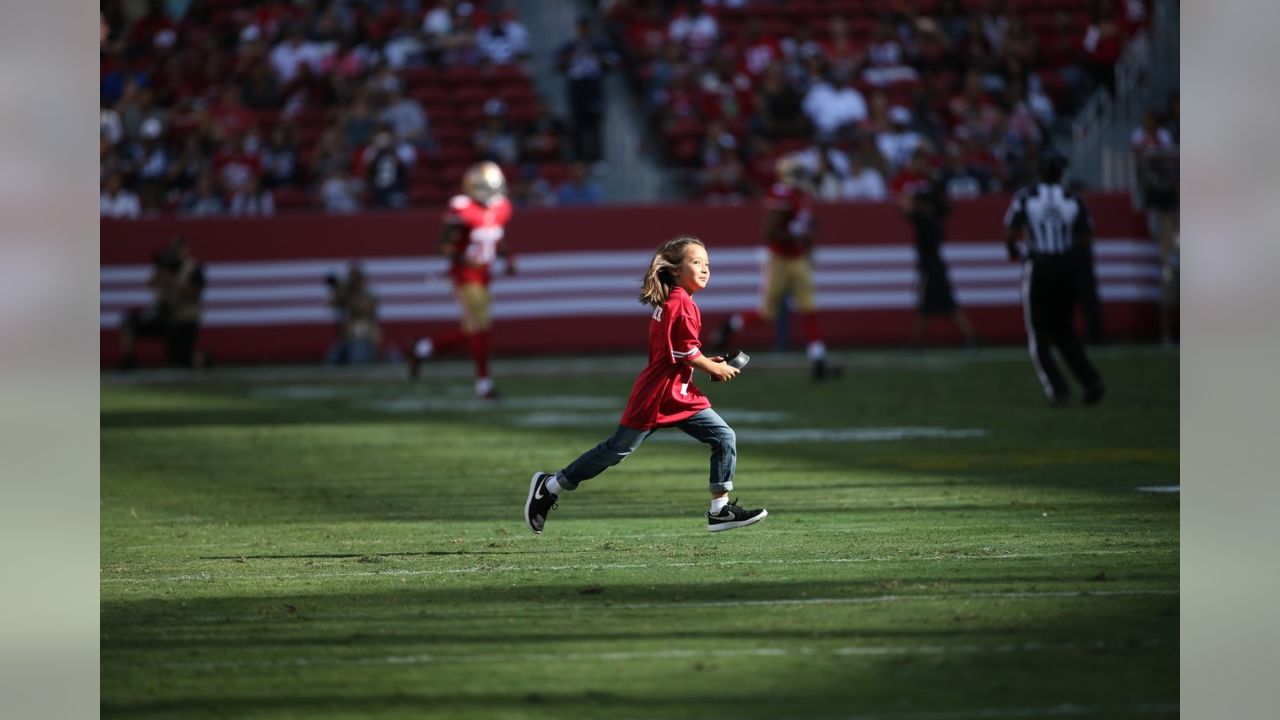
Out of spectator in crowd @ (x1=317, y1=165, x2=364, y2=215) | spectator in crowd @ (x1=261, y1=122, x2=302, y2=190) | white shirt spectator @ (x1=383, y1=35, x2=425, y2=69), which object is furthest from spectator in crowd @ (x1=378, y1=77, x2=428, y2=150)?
white shirt spectator @ (x1=383, y1=35, x2=425, y2=69)

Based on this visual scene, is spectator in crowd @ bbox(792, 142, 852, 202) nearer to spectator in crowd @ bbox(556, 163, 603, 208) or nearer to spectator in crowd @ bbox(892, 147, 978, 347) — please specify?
spectator in crowd @ bbox(892, 147, 978, 347)

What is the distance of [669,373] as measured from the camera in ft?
32.4

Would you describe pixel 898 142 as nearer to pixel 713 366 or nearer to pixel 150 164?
pixel 150 164

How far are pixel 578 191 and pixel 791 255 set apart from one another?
6289 mm

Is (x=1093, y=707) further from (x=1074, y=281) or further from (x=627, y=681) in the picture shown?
(x=1074, y=281)

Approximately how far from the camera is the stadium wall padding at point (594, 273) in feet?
84.4

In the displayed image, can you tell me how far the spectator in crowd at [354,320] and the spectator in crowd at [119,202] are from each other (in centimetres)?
312

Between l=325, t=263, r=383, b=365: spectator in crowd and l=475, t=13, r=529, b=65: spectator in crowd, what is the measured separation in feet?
18.0

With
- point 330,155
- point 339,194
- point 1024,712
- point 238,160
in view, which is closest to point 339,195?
point 339,194

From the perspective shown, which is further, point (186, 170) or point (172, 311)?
point (186, 170)

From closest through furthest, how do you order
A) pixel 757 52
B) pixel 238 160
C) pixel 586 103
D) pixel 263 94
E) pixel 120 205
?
pixel 120 205
pixel 238 160
pixel 586 103
pixel 263 94
pixel 757 52

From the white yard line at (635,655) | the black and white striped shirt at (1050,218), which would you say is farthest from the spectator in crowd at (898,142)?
the white yard line at (635,655)

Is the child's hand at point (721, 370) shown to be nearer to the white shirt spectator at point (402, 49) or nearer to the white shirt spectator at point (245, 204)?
the white shirt spectator at point (245, 204)
